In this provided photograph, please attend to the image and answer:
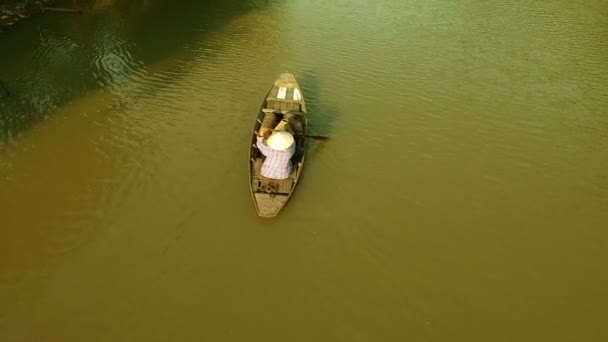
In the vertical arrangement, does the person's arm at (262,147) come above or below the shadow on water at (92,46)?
below

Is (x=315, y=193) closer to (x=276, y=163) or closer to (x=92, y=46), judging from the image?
(x=276, y=163)

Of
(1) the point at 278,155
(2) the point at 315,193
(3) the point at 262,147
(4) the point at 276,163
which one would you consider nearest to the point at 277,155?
(1) the point at 278,155

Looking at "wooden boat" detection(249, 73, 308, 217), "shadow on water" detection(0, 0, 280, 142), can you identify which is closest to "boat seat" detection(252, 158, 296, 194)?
"wooden boat" detection(249, 73, 308, 217)

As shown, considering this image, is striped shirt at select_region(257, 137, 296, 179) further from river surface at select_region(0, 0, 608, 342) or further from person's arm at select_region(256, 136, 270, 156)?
river surface at select_region(0, 0, 608, 342)

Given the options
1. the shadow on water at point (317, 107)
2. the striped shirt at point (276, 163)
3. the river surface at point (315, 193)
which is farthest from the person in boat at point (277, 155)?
the shadow on water at point (317, 107)

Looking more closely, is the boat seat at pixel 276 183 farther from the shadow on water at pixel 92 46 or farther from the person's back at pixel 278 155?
the shadow on water at pixel 92 46

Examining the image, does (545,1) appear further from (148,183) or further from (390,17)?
(148,183)
